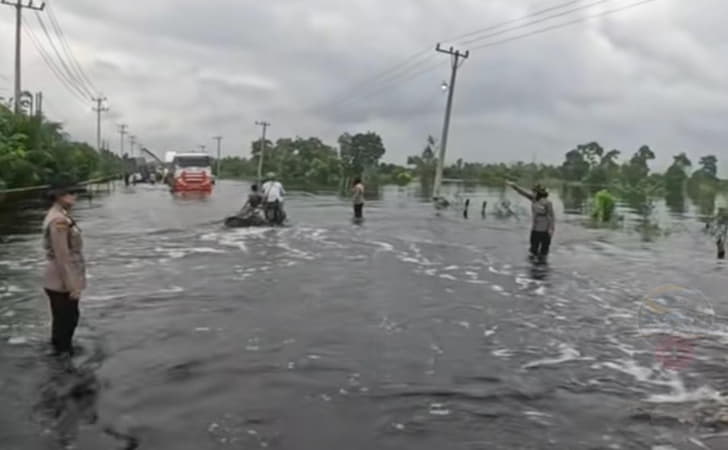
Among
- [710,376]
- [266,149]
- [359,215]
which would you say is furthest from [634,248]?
[266,149]

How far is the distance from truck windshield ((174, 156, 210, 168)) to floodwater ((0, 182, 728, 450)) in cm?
3058

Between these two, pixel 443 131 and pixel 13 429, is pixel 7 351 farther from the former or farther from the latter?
pixel 443 131

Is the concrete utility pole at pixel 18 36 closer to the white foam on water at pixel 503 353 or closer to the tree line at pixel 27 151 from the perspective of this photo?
the tree line at pixel 27 151

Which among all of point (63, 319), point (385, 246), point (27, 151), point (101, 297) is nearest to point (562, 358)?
point (63, 319)

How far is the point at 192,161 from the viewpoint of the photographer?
45781 millimetres

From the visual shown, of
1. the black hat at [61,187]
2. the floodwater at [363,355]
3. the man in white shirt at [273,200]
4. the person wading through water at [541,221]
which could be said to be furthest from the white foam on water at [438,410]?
the man in white shirt at [273,200]

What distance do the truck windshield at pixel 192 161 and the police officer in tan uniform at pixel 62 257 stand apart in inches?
1569

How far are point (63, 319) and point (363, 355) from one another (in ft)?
9.64

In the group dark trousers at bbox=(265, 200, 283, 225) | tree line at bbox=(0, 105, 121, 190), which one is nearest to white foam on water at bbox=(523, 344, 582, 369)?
dark trousers at bbox=(265, 200, 283, 225)

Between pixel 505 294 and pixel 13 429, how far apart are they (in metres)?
7.80

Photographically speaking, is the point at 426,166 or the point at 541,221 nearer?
the point at 541,221

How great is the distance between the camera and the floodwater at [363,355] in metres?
5.16

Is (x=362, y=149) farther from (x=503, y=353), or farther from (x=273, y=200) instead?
(x=503, y=353)

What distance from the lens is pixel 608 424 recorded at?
17.8 ft
